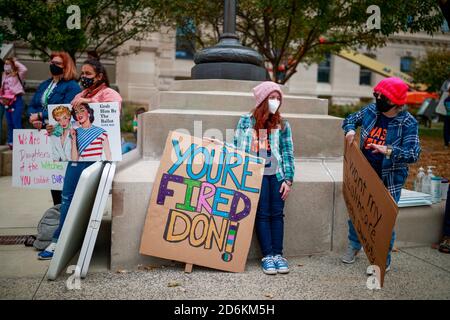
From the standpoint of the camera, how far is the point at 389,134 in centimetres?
351

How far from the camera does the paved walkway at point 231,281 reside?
10.3 ft

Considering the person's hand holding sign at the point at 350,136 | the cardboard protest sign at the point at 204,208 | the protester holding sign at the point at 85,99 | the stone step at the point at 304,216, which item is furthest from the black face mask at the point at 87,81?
the person's hand holding sign at the point at 350,136

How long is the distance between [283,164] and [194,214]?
900 mm

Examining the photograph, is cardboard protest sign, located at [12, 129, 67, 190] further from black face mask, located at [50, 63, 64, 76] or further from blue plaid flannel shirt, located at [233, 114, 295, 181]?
blue plaid flannel shirt, located at [233, 114, 295, 181]

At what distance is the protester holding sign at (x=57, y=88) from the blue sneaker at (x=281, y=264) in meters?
2.51

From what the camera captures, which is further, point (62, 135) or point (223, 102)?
point (223, 102)

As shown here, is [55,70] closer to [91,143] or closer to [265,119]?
[91,143]

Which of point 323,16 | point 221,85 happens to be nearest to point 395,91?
point 221,85

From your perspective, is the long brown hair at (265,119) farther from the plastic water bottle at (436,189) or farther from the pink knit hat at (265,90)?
the plastic water bottle at (436,189)

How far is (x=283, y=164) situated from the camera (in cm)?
375

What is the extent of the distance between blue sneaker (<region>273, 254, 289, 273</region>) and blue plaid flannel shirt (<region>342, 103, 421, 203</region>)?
1.09 metres

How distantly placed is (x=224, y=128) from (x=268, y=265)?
1465mm

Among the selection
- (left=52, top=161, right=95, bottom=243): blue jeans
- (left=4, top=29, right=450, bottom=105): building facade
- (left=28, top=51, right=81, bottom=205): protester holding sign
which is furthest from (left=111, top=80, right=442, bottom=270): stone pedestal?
(left=4, top=29, right=450, bottom=105): building facade
